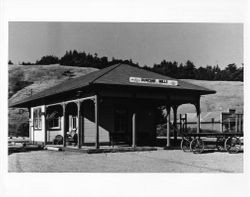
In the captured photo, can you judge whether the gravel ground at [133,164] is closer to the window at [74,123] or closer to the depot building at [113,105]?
the depot building at [113,105]

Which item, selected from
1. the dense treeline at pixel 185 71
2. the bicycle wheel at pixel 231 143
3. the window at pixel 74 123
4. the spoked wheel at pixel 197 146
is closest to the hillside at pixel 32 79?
the dense treeline at pixel 185 71

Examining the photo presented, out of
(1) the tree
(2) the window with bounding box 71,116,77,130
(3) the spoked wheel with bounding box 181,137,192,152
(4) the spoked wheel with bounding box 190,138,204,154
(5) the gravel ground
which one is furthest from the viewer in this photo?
(1) the tree

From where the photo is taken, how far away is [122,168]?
12766 millimetres

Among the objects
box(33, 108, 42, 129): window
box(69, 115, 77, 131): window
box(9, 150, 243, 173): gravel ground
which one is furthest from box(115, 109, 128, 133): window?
box(33, 108, 42, 129): window

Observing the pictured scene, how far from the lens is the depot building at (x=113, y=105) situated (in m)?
18.8

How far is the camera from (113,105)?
73.5 feet

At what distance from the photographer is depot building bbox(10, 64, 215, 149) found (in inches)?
738

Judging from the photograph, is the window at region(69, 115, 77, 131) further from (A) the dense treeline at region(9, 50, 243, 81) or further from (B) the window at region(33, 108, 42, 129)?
(A) the dense treeline at region(9, 50, 243, 81)

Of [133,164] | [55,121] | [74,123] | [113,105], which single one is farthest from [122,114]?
[133,164]

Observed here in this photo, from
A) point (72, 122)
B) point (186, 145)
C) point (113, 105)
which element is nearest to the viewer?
point (186, 145)

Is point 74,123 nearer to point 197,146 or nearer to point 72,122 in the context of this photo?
point 72,122

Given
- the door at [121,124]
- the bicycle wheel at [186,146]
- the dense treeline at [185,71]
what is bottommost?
the bicycle wheel at [186,146]
